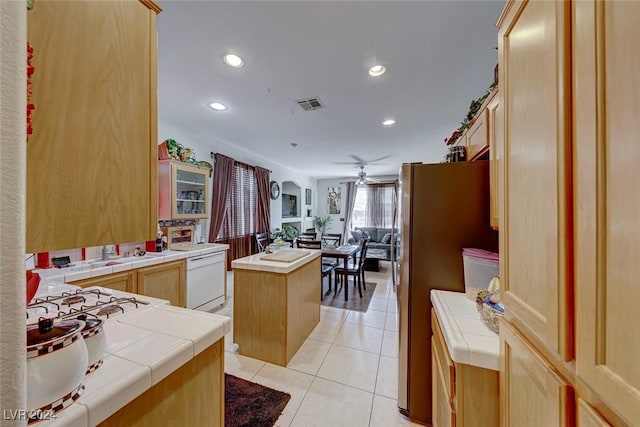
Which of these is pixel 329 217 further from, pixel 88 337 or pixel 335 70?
pixel 88 337

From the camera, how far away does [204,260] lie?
2.94 meters

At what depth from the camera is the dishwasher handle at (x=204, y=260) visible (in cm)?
275

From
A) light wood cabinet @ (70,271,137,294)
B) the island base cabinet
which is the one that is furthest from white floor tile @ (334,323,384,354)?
light wood cabinet @ (70,271,137,294)

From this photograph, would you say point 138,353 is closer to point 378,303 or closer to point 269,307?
point 269,307

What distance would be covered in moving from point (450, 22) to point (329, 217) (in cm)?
679

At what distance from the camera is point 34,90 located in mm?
→ 546

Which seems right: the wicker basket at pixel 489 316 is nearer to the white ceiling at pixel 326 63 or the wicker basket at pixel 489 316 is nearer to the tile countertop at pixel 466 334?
the tile countertop at pixel 466 334

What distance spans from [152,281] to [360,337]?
222 centimetres

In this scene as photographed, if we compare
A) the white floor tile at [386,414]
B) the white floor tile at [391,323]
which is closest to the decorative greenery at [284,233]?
the white floor tile at [391,323]

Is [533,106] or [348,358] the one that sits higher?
[533,106]

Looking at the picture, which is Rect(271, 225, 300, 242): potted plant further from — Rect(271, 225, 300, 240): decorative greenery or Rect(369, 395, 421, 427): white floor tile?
Rect(369, 395, 421, 427): white floor tile

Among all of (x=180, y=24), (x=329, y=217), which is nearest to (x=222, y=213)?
(x=180, y=24)

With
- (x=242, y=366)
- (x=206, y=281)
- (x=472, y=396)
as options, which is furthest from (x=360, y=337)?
(x=206, y=281)

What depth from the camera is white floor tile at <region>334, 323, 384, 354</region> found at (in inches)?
93.4
